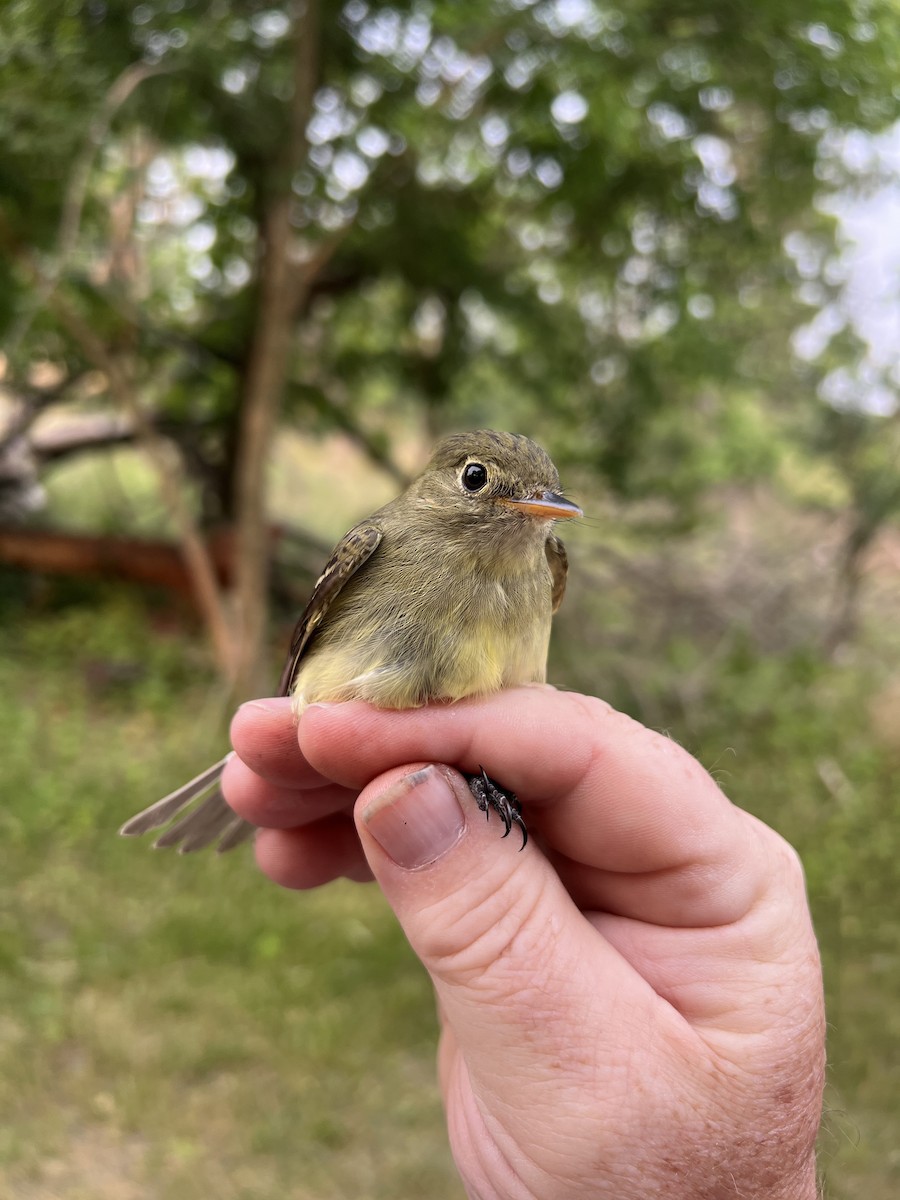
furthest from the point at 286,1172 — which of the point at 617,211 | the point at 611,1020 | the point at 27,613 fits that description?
the point at 27,613

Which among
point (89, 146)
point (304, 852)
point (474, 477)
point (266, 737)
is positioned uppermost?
point (474, 477)

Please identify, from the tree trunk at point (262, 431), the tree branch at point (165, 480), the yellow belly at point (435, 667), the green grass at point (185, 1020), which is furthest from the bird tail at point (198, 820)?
the tree branch at point (165, 480)

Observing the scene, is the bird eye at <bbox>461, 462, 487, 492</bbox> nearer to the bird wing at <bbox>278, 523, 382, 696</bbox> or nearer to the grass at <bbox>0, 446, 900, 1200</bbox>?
the bird wing at <bbox>278, 523, 382, 696</bbox>

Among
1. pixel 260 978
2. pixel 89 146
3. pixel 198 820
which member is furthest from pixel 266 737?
pixel 89 146

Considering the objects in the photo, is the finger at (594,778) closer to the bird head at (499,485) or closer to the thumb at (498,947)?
the thumb at (498,947)

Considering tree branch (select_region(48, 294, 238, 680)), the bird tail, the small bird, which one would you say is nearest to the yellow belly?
the small bird

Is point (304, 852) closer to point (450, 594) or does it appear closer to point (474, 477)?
A: point (450, 594)
